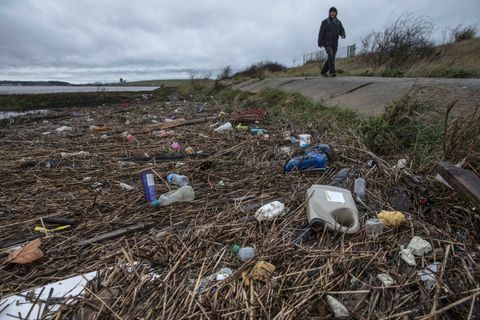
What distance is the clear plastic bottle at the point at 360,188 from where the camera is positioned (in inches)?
64.9

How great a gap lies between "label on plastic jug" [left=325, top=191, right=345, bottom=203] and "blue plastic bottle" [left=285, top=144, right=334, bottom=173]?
0.56 m

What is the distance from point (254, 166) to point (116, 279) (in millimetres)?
1419

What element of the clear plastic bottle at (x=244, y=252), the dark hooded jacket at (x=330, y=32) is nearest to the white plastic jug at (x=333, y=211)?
the clear plastic bottle at (x=244, y=252)

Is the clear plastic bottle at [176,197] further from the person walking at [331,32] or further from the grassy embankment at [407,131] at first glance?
the person walking at [331,32]

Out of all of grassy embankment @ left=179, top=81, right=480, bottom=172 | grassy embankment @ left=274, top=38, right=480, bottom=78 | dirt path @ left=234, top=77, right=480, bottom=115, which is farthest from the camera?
grassy embankment @ left=274, top=38, right=480, bottom=78

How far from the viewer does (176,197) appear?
5.85 feet

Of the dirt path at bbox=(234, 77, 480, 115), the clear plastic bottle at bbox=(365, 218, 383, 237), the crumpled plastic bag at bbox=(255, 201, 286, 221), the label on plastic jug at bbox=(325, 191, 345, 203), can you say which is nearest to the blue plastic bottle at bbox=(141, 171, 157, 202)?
the crumpled plastic bag at bbox=(255, 201, 286, 221)

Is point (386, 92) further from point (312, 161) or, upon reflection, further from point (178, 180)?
point (178, 180)

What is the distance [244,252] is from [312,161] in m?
1.08

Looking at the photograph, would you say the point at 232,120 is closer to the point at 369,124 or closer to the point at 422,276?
the point at 369,124

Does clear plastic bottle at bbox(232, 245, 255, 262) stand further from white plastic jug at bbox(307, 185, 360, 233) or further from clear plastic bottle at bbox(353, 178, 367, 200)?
clear plastic bottle at bbox(353, 178, 367, 200)

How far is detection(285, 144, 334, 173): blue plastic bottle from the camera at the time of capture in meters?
2.08

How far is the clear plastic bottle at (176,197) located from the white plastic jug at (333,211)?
2.54ft

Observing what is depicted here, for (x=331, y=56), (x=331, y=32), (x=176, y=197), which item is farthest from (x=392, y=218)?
(x=331, y=56)
